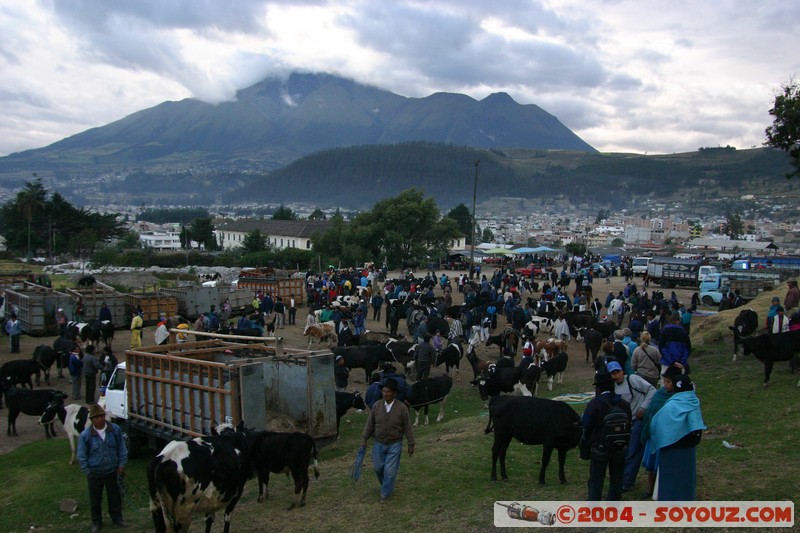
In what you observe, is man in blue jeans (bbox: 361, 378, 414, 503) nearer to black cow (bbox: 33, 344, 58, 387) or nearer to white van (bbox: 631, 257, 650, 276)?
black cow (bbox: 33, 344, 58, 387)

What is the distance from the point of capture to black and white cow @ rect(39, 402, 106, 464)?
1193 centimetres

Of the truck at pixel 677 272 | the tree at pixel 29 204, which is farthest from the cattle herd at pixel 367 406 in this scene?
the tree at pixel 29 204

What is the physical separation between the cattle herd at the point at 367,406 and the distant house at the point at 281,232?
67.8m

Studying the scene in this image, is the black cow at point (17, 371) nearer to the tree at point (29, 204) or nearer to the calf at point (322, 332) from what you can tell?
the calf at point (322, 332)

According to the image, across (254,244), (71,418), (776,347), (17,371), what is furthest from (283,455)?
(254,244)

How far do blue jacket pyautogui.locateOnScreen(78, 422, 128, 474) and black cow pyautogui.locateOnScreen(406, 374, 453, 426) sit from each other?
6255 mm

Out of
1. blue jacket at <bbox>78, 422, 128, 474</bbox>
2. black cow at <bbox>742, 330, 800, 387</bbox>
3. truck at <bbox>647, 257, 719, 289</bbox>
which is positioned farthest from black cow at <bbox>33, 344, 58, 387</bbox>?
truck at <bbox>647, 257, 719, 289</bbox>

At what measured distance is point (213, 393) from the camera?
11016 mm

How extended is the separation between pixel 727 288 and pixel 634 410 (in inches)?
1207

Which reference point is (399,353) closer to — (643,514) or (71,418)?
(71,418)

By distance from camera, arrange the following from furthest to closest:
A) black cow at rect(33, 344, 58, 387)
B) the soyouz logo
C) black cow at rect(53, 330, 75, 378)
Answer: black cow at rect(53, 330, 75, 378)
black cow at rect(33, 344, 58, 387)
the soyouz logo

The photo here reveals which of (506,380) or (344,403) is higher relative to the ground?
(506,380)

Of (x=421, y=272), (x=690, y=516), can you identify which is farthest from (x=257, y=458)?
(x=421, y=272)

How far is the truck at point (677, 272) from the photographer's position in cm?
4153
